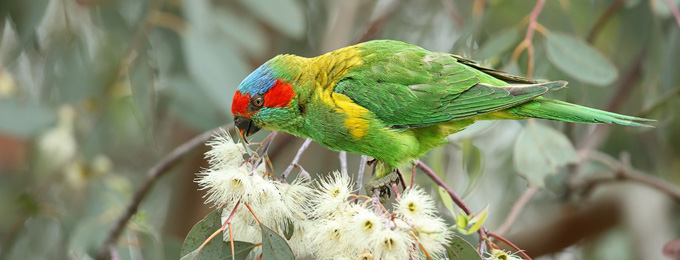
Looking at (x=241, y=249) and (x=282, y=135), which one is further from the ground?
(x=282, y=135)

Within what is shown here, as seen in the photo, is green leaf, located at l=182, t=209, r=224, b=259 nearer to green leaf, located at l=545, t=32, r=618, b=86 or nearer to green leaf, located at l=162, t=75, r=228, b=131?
green leaf, located at l=545, t=32, r=618, b=86

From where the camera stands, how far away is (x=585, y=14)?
2877mm

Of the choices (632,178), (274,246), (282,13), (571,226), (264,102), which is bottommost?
(571,226)

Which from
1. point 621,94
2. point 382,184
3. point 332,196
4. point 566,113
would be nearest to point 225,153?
point 332,196

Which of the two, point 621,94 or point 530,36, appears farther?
point 621,94

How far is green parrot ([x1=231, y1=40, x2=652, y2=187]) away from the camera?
1.68 meters

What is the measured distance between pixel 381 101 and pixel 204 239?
0.56m

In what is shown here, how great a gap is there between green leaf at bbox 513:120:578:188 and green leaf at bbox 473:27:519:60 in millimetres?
285

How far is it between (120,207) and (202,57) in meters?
0.69

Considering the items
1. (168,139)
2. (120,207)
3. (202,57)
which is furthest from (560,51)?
(168,139)

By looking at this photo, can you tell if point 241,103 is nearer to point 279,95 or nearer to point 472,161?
point 279,95

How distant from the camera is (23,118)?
102 inches

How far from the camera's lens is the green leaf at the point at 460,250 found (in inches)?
55.1

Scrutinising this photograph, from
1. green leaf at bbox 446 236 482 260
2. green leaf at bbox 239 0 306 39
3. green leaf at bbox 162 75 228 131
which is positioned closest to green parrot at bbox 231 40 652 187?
green leaf at bbox 446 236 482 260
